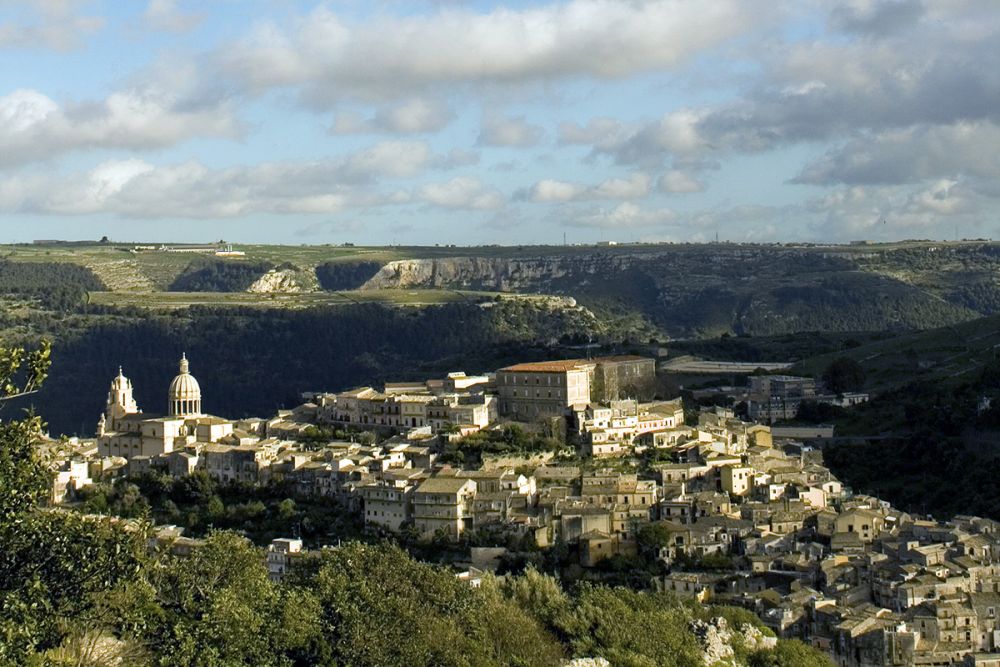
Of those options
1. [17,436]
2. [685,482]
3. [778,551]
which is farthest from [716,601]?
[17,436]

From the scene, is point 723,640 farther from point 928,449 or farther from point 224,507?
point 928,449

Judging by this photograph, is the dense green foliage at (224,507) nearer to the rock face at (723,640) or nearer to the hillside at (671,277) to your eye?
the rock face at (723,640)

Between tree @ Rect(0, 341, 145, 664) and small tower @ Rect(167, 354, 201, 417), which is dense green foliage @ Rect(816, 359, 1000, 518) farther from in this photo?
tree @ Rect(0, 341, 145, 664)

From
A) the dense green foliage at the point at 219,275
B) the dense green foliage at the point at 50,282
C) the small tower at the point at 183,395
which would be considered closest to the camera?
the small tower at the point at 183,395

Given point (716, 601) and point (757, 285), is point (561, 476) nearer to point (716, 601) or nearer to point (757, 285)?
point (716, 601)

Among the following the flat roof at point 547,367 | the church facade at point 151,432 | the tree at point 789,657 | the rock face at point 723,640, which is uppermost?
the flat roof at point 547,367

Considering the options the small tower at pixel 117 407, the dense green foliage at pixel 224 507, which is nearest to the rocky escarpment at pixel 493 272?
the small tower at pixel 117 407

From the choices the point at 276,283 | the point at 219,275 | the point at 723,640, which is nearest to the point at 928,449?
the point at 723,640
